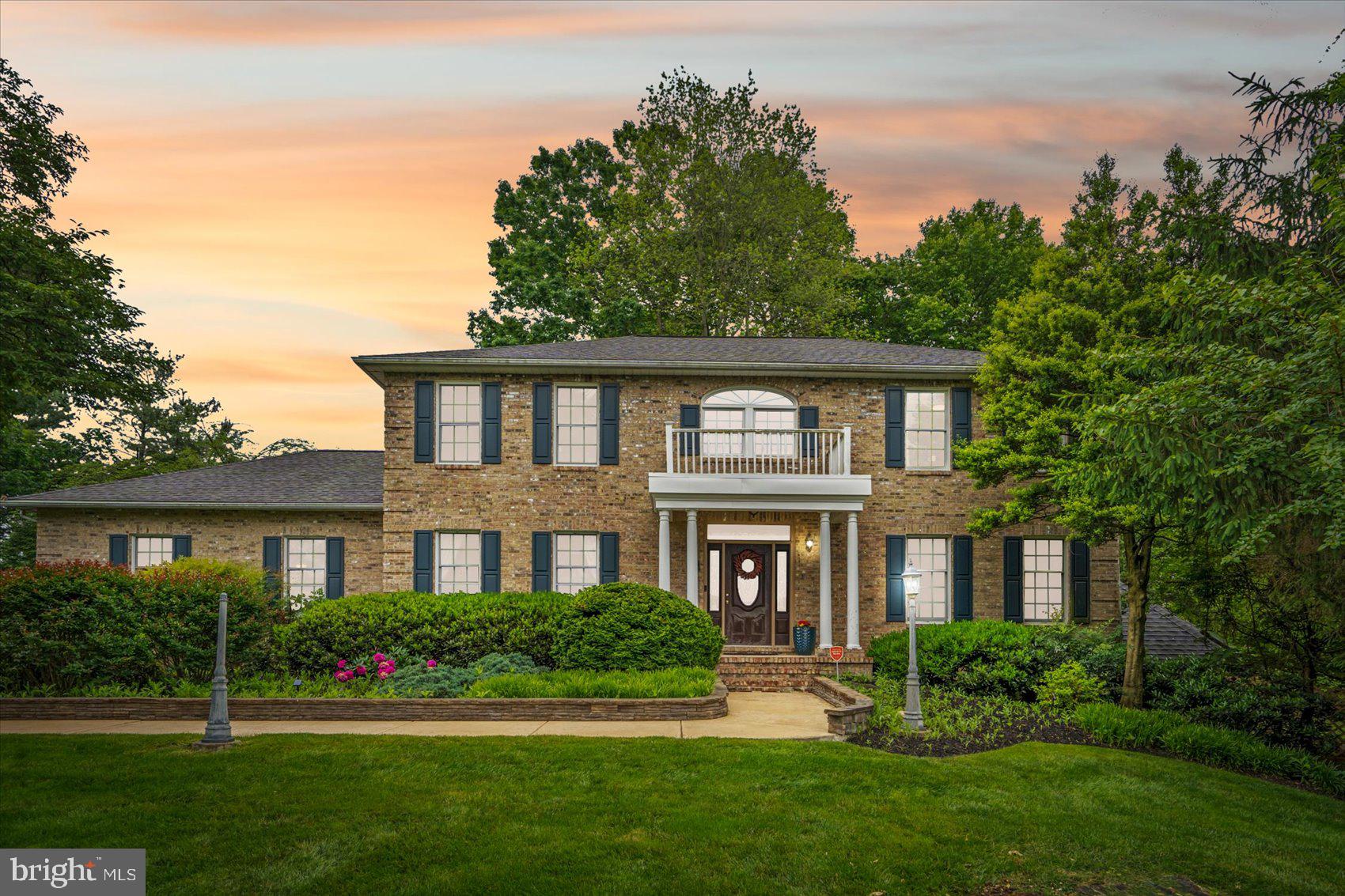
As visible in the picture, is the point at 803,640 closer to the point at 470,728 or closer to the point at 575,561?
the point at 575,561

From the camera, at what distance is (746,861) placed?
6.27 metres

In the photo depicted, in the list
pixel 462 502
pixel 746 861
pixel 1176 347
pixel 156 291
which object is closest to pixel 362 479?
pixel 462 502

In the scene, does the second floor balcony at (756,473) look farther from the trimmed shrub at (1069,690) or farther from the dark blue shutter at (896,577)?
the trimmed shrub at (1069,690)

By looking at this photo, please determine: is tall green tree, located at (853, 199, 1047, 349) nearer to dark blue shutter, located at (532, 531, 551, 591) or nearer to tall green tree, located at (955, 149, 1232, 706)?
tall green tree, located at (955, 149, 1232, 706)

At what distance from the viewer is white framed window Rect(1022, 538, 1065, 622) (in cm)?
1739

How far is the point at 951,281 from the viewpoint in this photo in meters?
33.5

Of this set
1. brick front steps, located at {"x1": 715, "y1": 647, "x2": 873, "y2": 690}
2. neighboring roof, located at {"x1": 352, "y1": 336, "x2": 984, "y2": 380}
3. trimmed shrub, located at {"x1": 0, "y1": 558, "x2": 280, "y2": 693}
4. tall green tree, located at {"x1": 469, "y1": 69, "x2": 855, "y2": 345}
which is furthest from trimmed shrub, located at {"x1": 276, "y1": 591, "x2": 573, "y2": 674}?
tall green tree, located at {"x1": 469, "y1": 69, "x2": 855, "y2": 345}

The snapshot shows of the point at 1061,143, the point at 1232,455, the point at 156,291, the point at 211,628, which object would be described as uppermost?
the point at 1061,143

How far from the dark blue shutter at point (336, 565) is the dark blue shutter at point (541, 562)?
15.0 feet

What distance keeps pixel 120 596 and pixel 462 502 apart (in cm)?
653

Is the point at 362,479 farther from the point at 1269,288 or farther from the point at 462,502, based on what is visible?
the point at 1269,288

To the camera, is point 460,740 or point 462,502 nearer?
point 460,740

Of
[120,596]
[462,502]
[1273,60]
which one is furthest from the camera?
[462,502]

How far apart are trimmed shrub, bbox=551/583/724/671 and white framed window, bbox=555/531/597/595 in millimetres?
3789
